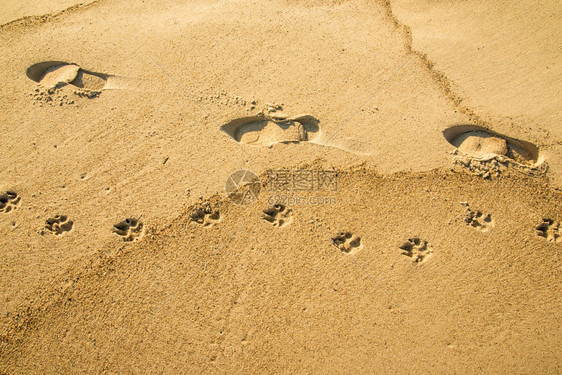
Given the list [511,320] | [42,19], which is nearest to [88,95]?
[42,19]

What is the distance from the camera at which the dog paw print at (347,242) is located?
2390 millimetres

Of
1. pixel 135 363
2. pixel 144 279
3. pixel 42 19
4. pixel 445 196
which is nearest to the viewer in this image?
pixel 135 363

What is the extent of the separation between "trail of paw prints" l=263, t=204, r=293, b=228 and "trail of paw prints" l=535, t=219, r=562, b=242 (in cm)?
185

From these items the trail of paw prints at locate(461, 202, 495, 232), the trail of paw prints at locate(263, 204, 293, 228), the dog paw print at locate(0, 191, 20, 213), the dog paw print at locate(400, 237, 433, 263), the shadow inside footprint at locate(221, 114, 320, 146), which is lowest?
the dog paw print at locate(400, 237, 433, 263)

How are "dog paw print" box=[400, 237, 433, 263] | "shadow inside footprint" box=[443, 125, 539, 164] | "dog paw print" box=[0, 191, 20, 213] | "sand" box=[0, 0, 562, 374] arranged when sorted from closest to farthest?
"sand" box=[0, 0, 562, 374] < "dog paw print" box=[400, 237, 433, 263] < "dog paw print" box=[0, 191, 20, 213] < "shadow inside footprint" box=[443, 125, 539, 164]

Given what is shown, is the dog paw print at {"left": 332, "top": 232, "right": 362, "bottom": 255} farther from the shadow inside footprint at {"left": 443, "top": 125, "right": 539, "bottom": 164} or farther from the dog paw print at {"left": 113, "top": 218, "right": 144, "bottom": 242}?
the dog paw print at {"left": 113, "top": 218, "right": 144, "bottom": 242}

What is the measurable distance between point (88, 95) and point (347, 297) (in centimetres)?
271

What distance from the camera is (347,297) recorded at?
2.26 meters

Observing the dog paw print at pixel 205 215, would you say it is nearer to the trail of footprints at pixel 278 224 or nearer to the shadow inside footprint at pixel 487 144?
the trail of footprints at pixel 278 224

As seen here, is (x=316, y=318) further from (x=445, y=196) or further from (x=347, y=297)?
(x=445, y=196)

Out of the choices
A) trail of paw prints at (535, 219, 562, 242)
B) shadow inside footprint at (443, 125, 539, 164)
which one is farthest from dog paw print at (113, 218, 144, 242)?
trail of paw prints at (535, 219, 562, 242)

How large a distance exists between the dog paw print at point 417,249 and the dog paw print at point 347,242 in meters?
0.32

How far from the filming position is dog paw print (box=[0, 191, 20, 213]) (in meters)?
2.55

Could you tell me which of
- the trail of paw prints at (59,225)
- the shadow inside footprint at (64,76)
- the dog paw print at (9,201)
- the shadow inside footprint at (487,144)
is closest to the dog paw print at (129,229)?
the trail of paw prints at (59,225)
